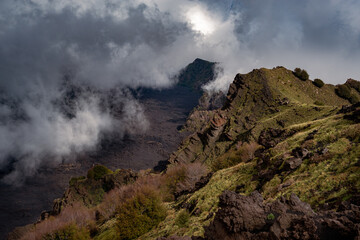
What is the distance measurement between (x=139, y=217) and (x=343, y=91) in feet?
310

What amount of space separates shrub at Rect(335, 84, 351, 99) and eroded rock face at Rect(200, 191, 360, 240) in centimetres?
9273

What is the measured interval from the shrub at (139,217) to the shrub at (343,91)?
295ft

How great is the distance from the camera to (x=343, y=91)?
78562 mm

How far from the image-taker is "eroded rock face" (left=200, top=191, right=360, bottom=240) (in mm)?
6238

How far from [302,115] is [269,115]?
1507cm

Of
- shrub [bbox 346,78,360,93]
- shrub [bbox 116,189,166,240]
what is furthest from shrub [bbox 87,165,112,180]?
shrub [bbox 346,78,360,93]

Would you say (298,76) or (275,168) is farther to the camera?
(298,76)

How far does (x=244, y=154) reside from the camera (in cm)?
4106

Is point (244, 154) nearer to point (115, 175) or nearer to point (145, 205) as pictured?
point (145, 205)

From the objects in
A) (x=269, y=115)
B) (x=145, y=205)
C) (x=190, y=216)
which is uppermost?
(x=269, y=115)

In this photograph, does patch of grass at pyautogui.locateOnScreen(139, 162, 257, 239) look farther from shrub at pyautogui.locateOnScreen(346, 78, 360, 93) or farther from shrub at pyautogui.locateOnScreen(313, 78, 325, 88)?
shrub at pyautogui.locateOnScreen(346, 78, 360, 93)

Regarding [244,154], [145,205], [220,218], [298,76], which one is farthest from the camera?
[298,76]

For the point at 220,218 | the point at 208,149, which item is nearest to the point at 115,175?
the point at 208,149

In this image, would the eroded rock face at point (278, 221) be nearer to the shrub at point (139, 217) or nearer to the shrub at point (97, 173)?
the shrub at point (139, 217)
